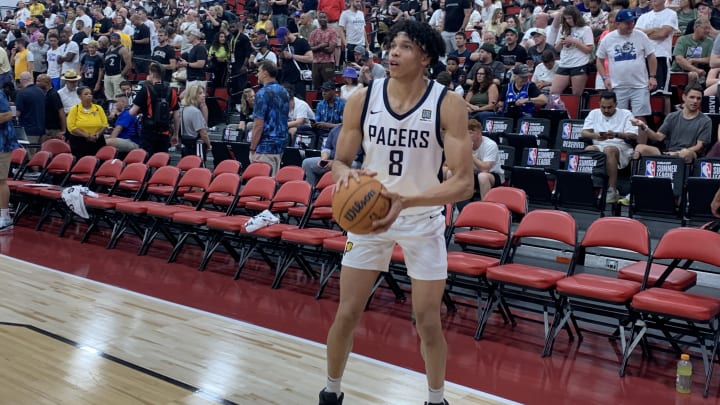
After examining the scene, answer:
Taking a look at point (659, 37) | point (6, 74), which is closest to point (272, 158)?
point (659, 37)

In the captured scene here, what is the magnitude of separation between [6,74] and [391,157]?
11.7m

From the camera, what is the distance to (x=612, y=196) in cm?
688

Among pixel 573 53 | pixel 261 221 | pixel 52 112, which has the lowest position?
pixel 261 221

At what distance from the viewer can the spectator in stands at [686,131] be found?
267 inches

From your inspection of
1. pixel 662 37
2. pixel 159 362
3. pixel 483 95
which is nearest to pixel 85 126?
pixel 483 95

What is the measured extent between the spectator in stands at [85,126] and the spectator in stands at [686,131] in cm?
681

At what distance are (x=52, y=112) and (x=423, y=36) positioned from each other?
8.43 m

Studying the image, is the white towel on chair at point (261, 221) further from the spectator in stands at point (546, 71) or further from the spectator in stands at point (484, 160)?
the spectator in stands at point (546, 71)

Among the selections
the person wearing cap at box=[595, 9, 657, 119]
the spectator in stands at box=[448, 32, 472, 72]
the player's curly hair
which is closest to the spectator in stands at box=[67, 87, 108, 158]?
the spectator in stands at box=[448, 32, 472, 72]

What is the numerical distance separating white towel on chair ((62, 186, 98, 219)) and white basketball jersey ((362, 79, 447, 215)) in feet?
19.0

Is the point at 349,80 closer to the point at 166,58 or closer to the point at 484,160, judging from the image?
the point at 484,160

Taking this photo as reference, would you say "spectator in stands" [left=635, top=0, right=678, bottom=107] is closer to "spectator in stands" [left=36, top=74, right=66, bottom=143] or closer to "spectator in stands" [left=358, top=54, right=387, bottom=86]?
"spectator in stands" [left=358, top=54, right=387, bottom=86]

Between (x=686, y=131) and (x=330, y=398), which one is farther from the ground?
(x=686, y=131)

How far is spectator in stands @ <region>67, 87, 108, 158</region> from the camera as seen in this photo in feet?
32.6
